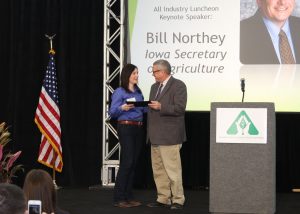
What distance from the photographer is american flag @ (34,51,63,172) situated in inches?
278

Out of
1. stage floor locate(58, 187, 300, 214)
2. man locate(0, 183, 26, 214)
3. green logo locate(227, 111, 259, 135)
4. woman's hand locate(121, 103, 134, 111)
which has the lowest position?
stage floor locate(58, 187, 300, 214)

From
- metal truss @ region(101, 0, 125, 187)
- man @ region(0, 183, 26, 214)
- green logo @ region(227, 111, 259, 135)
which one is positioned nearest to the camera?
man @ region(0, 183, 26, 214)

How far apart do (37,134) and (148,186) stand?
157 cm

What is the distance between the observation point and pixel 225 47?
6.66 meters

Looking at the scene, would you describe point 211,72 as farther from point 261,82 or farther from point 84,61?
point 84,61

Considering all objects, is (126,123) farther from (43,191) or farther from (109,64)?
(43,191)

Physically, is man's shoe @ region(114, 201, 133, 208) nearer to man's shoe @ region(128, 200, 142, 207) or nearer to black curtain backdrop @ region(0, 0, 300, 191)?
man's shoe @ region(128, 200, 142, 207)

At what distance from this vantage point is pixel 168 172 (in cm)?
543

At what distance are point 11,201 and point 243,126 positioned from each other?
348 centimetres

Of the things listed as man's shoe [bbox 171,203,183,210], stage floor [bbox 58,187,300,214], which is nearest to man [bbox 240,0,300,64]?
stage floor [bbox 58,187,300,214]

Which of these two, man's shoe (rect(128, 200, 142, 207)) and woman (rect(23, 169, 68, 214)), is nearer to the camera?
woman (rect(23, 169, 68, 214))

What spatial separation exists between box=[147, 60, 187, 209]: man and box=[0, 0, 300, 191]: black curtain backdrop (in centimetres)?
157

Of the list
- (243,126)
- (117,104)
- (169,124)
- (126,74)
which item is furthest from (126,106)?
(243,126)

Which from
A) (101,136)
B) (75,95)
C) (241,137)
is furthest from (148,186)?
(241,137)
